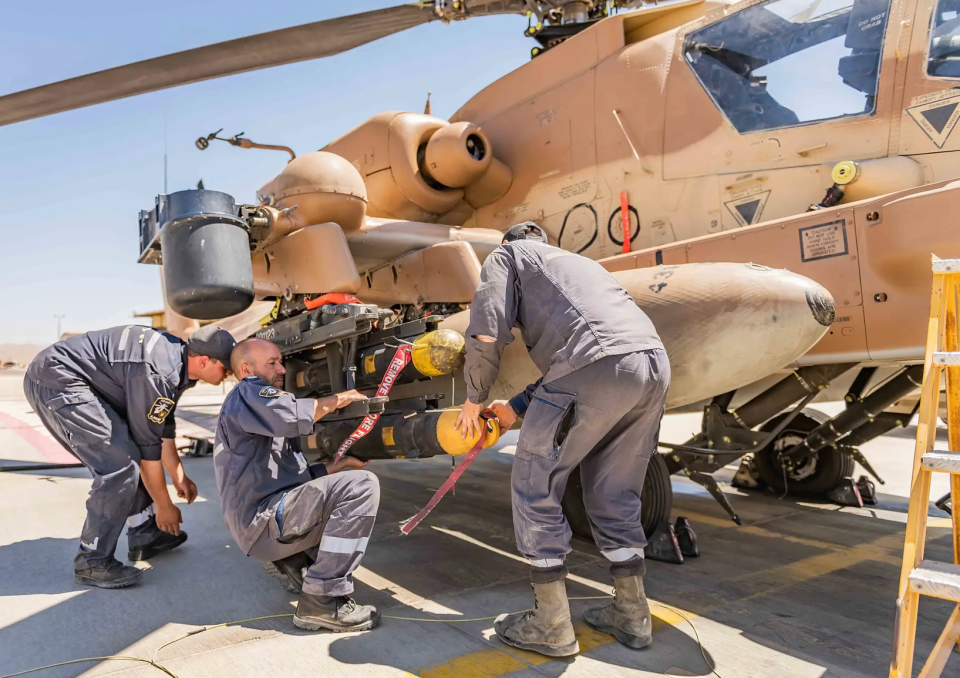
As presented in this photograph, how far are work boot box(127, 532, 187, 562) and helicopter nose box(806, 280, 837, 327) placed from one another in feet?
11.3

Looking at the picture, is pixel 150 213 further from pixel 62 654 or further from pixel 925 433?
pixel 925 433

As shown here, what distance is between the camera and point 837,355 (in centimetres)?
329

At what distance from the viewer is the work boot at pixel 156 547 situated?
361 cm

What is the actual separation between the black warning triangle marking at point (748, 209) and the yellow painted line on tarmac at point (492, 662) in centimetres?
244

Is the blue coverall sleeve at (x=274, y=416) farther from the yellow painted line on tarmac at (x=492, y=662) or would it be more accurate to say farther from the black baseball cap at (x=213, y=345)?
the yellow painted line on tarmac at (x=492, y=662)

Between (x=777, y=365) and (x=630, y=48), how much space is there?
249 cm

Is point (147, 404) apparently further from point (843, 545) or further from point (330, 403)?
point (843, 545)

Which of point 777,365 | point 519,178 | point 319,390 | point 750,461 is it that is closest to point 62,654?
point 319,390

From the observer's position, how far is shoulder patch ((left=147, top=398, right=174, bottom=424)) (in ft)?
11.0

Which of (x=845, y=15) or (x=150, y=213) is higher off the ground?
(x=845, y=15)

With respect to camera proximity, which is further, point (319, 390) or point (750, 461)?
point (750, 461)

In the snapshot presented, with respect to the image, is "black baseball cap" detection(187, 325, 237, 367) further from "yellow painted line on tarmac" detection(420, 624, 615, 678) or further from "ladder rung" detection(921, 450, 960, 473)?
"ladder rung" detection(921, 450, 960, 473)

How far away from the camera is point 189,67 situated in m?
4.94

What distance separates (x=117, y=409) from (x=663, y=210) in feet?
10.9
